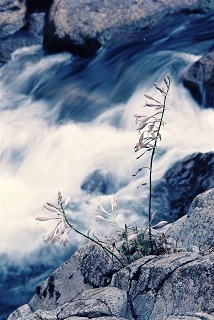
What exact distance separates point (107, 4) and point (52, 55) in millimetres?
1275

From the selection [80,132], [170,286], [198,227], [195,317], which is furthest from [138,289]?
[80,132]

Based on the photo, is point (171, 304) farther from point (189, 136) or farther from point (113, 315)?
point (189, 136)

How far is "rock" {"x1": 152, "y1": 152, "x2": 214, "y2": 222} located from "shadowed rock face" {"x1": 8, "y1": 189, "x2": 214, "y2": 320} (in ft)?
11.9

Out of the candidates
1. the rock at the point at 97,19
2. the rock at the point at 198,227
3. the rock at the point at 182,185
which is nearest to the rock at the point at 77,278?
the rock at the point at 198,227

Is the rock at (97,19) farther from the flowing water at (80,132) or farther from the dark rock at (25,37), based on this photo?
the dark rock at (25,37)

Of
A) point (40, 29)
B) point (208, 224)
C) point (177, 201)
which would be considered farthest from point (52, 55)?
point (208, 224)

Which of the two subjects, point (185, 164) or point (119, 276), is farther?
point (185, 164)

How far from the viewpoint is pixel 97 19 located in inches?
453

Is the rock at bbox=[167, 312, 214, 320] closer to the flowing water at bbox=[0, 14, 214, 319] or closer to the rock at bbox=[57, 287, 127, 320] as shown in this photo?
the rock at bbox=[57, 287, 127, 320]

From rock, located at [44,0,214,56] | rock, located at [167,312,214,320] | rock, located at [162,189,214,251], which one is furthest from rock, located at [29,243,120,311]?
rock, located at [44,0,214,56]

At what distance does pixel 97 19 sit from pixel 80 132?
9.19 feet

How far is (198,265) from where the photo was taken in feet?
10.5

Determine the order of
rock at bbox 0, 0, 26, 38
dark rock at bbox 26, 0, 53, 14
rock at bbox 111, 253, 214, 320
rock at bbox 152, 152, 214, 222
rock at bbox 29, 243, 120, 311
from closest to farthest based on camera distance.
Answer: rock at bbox 111, 253, 214, 320, rock at bbox 29, 243, 120, 311, rock at bbox 152, 152, 214, 222, rock at bbox 0, 0, 26, 38, dark rock at bbox 26, 0, 53, 14

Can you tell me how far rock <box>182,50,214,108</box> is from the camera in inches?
363
